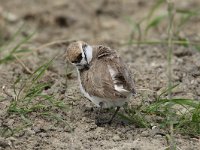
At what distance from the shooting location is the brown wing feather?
16.3ft

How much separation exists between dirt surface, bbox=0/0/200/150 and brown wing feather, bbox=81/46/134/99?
1.21ft

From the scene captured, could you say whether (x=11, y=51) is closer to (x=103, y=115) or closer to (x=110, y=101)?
(x=103, y=115)

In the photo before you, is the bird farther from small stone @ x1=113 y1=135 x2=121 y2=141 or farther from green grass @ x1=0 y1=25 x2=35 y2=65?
green grass @ x1=0 y1=25 x2=35 y2=65

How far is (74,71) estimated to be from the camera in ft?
21.1

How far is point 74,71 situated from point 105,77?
4.60 feet

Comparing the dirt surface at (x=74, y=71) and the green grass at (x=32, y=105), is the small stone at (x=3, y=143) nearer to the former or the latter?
the dirt surface at (x=74, y=71)

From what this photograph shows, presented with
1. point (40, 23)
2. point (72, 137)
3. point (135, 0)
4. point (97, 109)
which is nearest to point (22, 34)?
point (40, 23)

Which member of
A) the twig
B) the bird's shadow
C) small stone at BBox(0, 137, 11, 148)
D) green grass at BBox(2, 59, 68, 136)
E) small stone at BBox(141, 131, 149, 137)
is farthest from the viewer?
the twig

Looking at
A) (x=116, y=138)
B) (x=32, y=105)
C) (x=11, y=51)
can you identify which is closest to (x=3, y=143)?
(x=32, y=105)

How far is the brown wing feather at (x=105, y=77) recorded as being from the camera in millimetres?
4965

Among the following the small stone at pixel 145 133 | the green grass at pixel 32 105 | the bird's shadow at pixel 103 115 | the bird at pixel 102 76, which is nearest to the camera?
the bird at pixel 102 76

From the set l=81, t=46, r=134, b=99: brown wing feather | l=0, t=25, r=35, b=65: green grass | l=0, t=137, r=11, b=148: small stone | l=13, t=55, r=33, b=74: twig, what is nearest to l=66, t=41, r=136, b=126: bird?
l=81, t=46, r=134, b=99: brown wing feather

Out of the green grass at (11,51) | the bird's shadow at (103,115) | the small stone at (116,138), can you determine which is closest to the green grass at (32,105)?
the bird's shadow at (103,115)

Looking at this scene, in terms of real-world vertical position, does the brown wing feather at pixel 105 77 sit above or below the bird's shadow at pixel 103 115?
above
